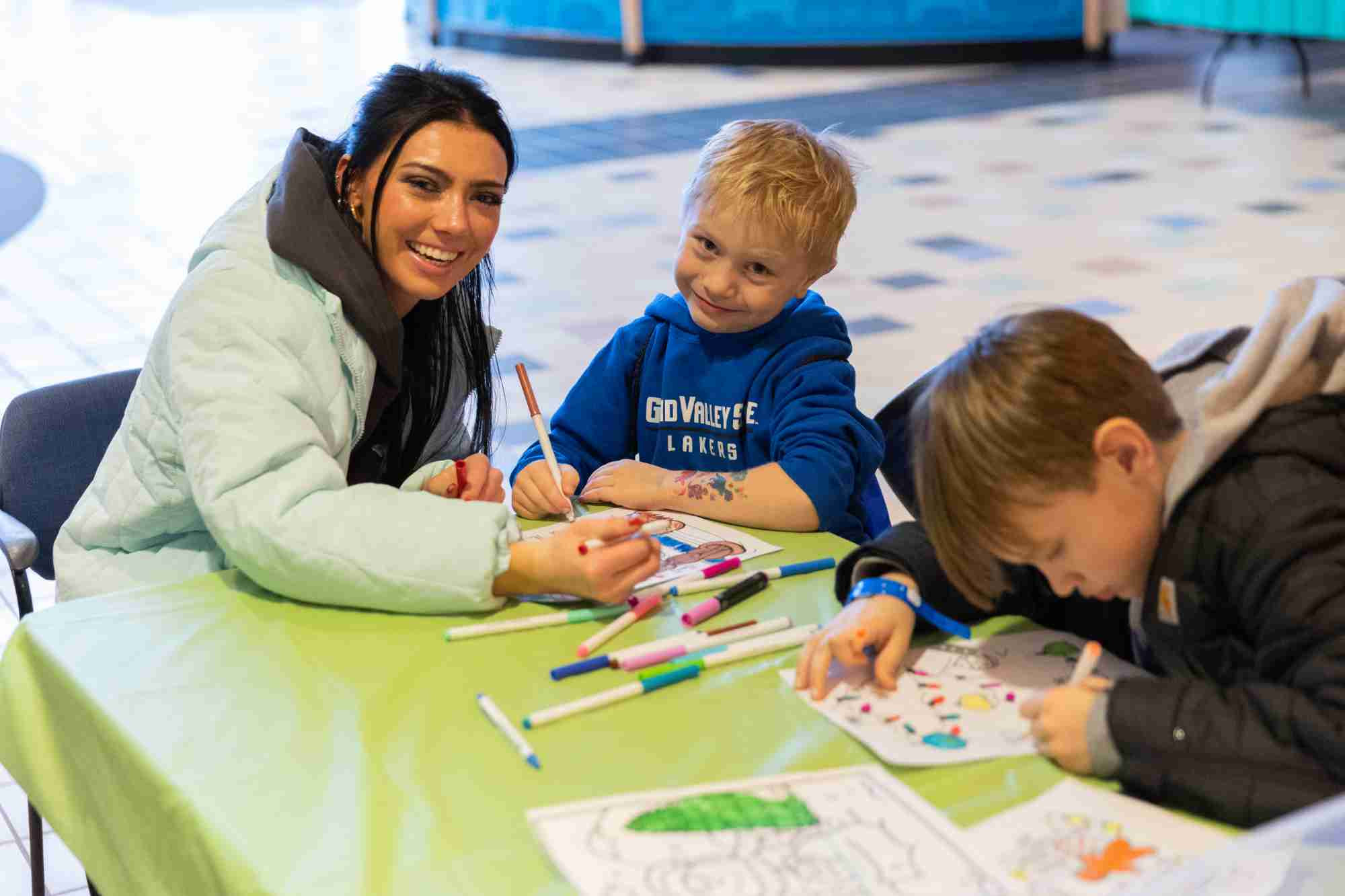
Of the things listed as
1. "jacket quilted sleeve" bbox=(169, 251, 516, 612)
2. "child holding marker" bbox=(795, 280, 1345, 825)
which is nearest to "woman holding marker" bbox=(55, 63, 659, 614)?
"jacket quilted sleeve" bbox=(169, 251, 516, 612)

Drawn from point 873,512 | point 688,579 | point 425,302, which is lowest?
point 873,512

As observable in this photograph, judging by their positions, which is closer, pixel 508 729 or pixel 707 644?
pixel 508 729

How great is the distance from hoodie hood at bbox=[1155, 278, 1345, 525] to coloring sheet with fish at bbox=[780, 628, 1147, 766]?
221 millimetres

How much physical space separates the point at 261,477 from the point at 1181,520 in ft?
2.87

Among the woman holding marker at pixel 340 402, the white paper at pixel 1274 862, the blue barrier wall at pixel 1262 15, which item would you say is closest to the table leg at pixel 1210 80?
the blue barrier wall at pixel 1262 15

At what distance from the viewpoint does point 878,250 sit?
588 cm

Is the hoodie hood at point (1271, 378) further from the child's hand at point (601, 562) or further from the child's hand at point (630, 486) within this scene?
the child's hand at point (630, 486)

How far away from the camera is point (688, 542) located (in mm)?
1739

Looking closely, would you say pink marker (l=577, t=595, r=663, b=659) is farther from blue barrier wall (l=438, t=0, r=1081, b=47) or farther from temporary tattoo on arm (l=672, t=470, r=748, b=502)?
blue barrier wall (l=438, t=0, r=1081, b=47)

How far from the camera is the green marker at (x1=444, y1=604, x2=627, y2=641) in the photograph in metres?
1.47

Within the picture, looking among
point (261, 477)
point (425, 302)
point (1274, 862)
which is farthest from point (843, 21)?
point (1274, 862)

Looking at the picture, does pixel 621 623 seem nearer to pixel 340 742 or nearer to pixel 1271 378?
pixel 340 742

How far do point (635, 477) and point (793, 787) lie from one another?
2.47 feet

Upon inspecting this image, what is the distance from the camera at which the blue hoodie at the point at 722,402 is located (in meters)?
1.98
